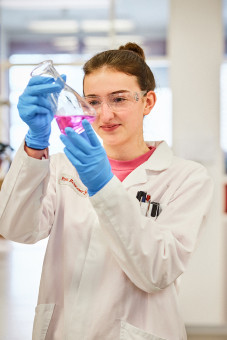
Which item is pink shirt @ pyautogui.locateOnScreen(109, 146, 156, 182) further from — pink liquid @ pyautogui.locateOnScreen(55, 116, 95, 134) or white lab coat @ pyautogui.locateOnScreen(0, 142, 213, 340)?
pink liquid @ pyautogui.locateOnScreen(55, 116, 95, 134)

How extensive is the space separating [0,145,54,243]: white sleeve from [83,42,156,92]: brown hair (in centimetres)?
38

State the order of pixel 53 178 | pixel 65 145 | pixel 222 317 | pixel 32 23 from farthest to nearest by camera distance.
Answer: pixel 32 23 < pixel 222 317 < pixel 53 178 < pixel 65 145

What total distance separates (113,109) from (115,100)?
3cm

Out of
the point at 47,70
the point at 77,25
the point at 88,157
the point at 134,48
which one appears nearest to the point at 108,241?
the point at 88,157

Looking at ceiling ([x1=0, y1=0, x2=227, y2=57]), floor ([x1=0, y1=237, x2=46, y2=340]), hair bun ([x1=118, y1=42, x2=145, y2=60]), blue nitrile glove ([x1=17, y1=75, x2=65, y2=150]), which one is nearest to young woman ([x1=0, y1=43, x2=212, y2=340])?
blue nitrile glove ([x1=17, y1=75, x2=65, y2=150])

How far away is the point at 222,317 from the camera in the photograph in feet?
12.7

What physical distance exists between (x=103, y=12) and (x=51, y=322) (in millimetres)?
6250

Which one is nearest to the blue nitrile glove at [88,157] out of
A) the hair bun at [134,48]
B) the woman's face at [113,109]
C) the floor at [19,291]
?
the woman's face at [113,109]

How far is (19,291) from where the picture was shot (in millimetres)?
2064

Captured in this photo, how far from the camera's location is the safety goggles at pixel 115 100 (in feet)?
4.33

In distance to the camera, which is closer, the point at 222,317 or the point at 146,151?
the point at 146,151

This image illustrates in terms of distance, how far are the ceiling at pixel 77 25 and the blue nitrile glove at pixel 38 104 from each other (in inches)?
211

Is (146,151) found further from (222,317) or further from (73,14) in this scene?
(73,14)

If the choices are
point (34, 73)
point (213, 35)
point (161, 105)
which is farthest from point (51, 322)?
point (161, 105)
